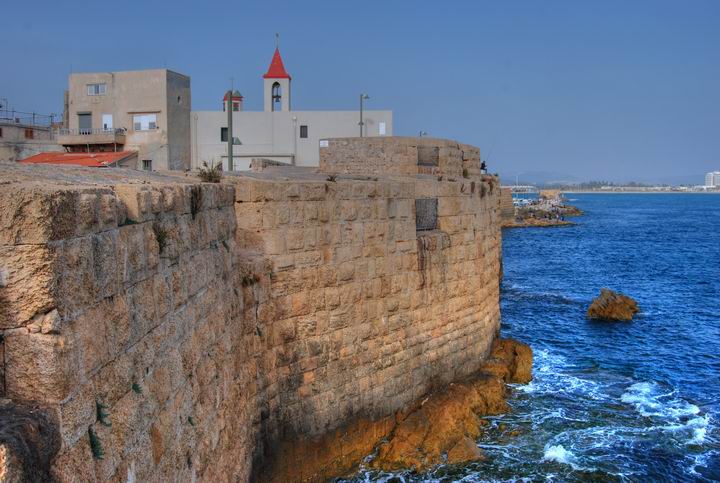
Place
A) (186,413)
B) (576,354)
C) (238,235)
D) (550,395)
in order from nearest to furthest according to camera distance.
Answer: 1. (186,413)
2. (238,235)
3. (550,395)
4. (576,354)

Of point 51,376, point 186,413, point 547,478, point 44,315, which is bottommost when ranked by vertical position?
point 547,478

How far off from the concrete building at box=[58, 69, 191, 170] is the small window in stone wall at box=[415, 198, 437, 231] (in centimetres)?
1963

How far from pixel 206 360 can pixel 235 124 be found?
86.8ft

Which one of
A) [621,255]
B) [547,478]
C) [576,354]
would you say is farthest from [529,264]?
[547,478]

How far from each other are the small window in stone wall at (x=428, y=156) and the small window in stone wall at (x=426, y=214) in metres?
3.78

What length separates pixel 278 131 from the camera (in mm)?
30719

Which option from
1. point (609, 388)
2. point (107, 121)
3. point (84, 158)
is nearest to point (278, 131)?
point (107, 121)

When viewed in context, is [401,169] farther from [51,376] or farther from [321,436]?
[51,376]

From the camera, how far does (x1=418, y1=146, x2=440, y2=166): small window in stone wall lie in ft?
46.3

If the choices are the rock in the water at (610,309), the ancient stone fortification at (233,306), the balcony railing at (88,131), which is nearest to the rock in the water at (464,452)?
the ancient stone fortification at (233,306)

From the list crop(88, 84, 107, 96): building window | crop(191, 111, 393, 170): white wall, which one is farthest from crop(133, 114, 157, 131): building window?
crop(191, 111, 393, 170): white wall

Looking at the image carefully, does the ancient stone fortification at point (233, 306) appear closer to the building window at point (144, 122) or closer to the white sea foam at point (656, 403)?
the white sea foam at point (656, 403)

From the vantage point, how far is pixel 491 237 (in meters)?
13.0

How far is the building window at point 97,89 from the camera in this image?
28312 millimetres
